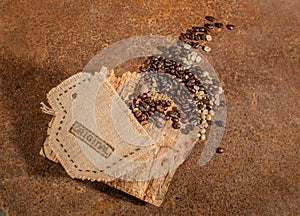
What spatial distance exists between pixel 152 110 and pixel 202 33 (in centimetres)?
53

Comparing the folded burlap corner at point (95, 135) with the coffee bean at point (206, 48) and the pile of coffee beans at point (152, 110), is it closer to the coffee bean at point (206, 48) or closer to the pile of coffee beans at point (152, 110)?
the pile of coffee beans at point (152, 110)

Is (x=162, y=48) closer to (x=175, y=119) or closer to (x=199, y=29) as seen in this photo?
(x=199, y=29)

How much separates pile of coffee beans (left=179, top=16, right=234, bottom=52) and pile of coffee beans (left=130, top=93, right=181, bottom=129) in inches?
15.0

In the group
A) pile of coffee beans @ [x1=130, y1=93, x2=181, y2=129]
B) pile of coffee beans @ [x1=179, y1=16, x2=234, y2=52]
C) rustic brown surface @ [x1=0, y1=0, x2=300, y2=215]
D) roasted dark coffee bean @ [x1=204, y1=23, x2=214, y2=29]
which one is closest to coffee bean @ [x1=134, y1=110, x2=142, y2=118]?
pile of coffee beans @ [x1=130, y1=93, x2=181, y2=129]

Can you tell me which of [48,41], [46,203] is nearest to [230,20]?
[48,41]

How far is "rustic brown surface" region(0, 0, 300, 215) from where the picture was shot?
7.22ft

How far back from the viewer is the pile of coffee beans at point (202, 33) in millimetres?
2381

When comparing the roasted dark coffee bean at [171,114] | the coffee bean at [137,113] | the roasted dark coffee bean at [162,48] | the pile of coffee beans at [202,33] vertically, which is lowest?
the roasted dark coffee bean at [171,114]

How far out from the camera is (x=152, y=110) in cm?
222

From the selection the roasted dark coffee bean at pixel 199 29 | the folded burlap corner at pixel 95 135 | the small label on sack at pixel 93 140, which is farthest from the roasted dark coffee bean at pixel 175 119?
the roasted dark coffee bean at pixel 199 29

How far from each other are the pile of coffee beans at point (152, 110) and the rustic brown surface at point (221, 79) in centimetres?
22

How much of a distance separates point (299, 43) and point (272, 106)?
0.39 meters

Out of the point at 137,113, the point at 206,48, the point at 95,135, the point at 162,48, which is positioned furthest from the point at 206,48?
the point at 95,135

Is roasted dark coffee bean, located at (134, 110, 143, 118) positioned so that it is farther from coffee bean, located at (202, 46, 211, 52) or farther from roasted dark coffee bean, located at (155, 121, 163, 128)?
coffee bean, located at (202, 46, 211, 52)
